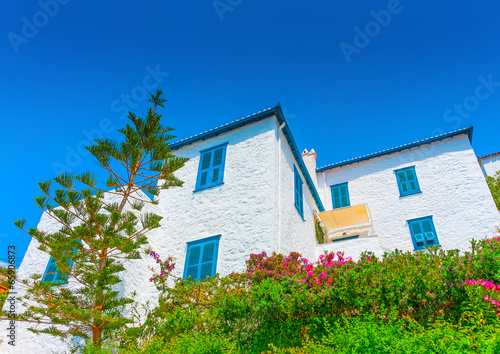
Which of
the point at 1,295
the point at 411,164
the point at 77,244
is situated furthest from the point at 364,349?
the point at 411,164

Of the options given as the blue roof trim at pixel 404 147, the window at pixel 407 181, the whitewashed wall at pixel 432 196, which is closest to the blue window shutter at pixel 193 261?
the whitewashed wall at pixel 432 196

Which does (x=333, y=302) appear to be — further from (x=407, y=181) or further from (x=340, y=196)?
(x=340, y=196)

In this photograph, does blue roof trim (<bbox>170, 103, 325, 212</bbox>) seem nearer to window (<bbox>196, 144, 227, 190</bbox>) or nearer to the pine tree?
window (<bbox>196, 144, 227, 190</bbox>)

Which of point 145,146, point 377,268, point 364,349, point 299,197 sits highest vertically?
point 299,197

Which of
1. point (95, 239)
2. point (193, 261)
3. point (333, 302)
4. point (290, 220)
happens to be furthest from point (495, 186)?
point (95, 239)

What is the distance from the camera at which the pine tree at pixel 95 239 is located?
6781mm

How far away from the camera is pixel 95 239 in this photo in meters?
7.45

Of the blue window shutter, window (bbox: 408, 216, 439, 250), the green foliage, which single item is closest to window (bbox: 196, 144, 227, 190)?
the blue window shutter

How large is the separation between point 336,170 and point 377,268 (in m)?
12.6

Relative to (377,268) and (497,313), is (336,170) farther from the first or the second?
(497,313)

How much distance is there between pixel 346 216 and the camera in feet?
50.6

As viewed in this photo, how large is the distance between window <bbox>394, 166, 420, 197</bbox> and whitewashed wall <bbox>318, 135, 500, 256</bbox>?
19cm

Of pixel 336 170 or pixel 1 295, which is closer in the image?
pixel 1 295

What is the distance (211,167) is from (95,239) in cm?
527
